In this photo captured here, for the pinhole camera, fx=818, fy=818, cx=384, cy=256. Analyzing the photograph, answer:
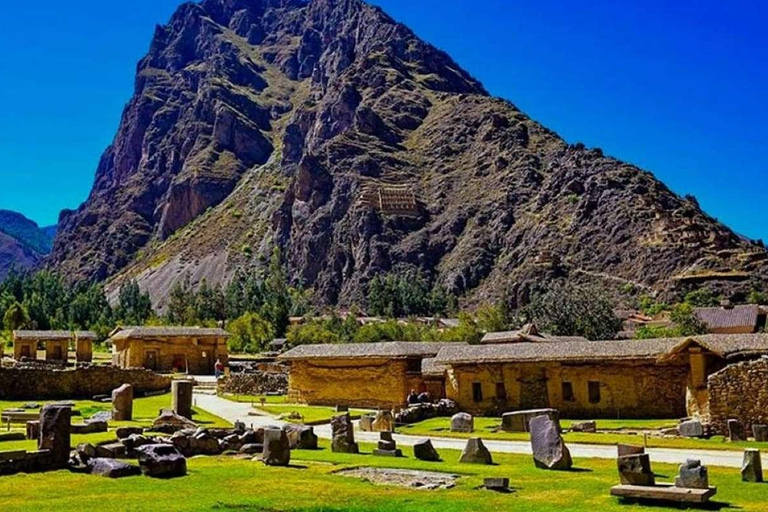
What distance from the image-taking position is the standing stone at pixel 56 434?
22.9m

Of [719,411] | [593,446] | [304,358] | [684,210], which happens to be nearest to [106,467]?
[593,446]

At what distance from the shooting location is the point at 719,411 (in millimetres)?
33375

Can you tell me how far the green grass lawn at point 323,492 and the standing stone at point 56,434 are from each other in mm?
990

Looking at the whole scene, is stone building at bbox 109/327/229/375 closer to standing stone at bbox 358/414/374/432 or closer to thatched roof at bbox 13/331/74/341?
thatched roof at bbox 13/331/74/341

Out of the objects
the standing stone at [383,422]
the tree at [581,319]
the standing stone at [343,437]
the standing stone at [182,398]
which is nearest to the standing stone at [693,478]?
the standing stone at [343,437]

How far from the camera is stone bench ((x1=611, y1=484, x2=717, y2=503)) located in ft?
57.1

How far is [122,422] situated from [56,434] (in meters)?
15.9

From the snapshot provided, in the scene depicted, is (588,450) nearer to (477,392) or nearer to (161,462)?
(161,462)

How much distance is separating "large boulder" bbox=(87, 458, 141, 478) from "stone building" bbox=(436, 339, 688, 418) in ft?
81.9

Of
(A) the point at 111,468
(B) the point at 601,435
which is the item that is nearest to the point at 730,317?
(B) the point at 601,435

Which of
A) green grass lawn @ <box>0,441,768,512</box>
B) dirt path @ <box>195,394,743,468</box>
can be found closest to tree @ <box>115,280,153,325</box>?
dirt path @ <box>195,394,743,468</box>

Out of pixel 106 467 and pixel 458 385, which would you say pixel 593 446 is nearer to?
pixel 458 385

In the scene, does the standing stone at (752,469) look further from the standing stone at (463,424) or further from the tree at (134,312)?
the tree at (134,312)

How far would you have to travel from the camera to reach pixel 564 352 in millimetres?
42156
